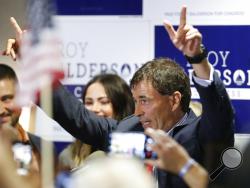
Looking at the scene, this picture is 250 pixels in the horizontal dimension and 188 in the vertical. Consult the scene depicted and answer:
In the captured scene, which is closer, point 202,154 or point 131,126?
point 202,154

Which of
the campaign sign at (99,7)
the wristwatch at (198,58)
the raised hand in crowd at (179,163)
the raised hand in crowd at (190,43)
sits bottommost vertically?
the raised hand in crowd at (179,163)

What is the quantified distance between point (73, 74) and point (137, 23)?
463 mm

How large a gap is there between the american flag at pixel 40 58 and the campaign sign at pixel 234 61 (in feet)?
5.92

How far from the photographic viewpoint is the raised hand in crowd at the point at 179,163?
4.91 feet

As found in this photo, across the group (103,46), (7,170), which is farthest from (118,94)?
(7,170)

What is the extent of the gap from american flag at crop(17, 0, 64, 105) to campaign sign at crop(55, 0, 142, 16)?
1.83 m

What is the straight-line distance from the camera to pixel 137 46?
12.0ft

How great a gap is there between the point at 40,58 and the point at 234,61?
2004 millimetres

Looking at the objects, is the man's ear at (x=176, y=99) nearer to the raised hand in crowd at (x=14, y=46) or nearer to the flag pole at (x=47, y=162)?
the raised hand in crowd at (x=14, y=46)

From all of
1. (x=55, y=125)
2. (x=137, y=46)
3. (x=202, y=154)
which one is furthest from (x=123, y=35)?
(x=202, y=154)

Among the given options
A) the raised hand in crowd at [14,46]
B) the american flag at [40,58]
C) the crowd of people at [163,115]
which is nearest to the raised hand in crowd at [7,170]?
the crowd of people at [163,115]

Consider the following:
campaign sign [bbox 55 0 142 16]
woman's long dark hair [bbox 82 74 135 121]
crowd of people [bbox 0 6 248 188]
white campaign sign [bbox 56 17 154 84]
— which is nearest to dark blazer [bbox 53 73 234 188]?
crowd of people [bbox 0 6 248 188]

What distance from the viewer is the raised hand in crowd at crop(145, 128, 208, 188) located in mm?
1497

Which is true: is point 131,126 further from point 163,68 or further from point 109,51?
point 109,51
